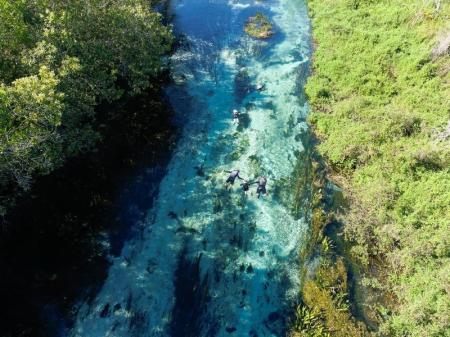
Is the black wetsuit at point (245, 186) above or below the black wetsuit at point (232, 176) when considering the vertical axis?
below

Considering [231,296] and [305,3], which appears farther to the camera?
[305,3]

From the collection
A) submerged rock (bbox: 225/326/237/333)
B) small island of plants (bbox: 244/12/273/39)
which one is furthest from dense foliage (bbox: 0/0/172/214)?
small island of plants (bbox: 244/12/273/39)

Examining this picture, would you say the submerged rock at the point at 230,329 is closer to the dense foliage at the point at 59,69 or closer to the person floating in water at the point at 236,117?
the dense foliage at the point at 59,69

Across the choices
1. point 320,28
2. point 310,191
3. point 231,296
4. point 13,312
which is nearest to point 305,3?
point 320,28

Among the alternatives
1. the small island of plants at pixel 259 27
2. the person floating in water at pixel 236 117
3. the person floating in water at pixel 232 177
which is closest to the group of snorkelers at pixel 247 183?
the person floating in water at pixel 232 177

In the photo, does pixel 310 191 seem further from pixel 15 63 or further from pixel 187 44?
pixel 187 44

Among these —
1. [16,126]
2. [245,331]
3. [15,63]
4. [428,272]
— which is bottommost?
[245,331]

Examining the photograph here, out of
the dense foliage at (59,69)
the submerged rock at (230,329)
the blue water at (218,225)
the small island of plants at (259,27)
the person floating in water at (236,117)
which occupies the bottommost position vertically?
the submerged rock at (230,329)
